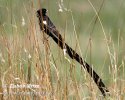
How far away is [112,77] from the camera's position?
206 inches

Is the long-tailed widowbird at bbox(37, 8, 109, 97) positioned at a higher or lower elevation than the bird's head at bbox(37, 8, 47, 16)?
lower

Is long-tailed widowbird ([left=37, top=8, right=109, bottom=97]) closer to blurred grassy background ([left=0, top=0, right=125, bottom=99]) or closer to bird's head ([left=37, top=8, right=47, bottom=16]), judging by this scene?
bird's head ([left=37, top=8, right=47, bottom=16])

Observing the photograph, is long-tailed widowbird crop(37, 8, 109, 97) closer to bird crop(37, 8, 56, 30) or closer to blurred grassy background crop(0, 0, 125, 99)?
bird crop(37, 8, 56, 30)

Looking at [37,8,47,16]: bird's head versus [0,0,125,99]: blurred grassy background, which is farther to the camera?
[0,0,125,99]: blurred grassy background

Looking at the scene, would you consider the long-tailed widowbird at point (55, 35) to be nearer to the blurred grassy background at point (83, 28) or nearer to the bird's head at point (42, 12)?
the bird's head at point (42, 12)

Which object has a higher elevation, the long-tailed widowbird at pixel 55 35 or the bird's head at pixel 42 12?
the bird's head at pixel 42 12

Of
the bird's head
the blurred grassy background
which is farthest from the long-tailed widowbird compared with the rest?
the blurred grassy background

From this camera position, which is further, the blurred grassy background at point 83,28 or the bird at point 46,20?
the blurred grassy background at point 83,28

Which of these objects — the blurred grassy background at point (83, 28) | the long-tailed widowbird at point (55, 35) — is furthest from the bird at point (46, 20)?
the blurred grassy background at point (83, 28)

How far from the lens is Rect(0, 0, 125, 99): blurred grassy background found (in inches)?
206

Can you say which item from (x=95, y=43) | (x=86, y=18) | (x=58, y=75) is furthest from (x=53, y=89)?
(x=86, y=18)

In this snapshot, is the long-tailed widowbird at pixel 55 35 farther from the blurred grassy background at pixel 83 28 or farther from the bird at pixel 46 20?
the blurred grassy background at pixel 83 28

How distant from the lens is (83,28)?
1212cm

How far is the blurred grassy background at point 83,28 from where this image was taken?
5.22m
